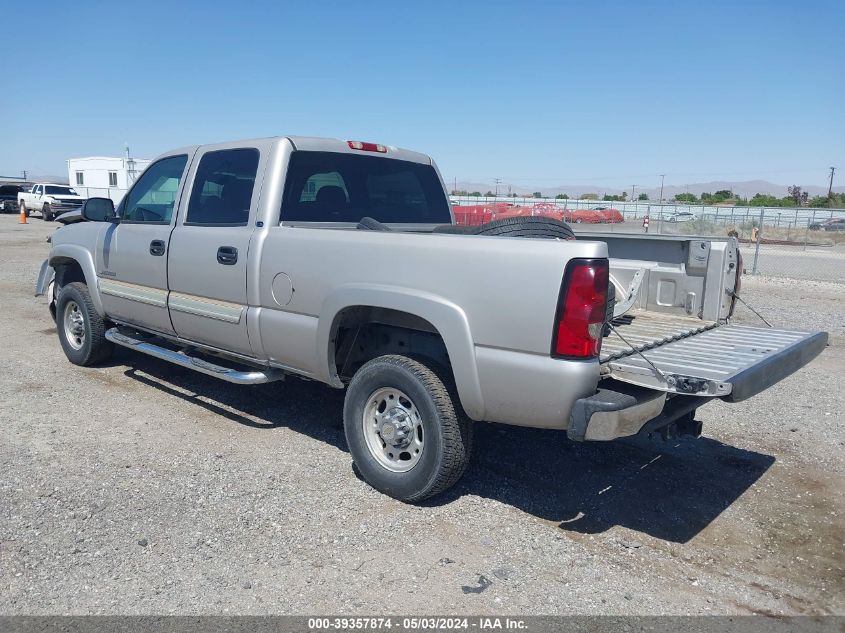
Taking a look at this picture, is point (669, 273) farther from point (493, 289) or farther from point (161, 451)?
point (161, 451)

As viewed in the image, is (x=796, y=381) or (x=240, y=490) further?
(x=796, y=381)

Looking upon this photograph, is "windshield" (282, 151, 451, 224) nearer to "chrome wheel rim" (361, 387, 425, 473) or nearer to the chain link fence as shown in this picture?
the chain link fence

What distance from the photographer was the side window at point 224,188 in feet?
16.5

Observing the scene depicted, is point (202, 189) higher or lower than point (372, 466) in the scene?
higher

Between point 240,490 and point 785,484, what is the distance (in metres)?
3.51

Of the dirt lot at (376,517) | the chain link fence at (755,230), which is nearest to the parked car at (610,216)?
the chain link fence at (755,230)

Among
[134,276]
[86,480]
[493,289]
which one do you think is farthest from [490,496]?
[134,276]

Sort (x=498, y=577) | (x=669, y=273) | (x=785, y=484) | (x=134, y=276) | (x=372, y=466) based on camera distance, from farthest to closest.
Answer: (x=134, y=276) → (x=669, y=273) → (x=785, y=484) → (x=372, y=466) → (x=498, y=577)

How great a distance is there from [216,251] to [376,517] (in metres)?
2.23

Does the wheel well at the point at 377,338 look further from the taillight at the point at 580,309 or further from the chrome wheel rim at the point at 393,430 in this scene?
the taillight at the point at 580,309

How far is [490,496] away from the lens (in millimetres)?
4359

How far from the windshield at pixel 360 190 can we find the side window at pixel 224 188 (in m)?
0.33

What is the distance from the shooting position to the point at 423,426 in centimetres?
398

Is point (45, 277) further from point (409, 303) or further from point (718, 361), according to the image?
point (718, 361)
